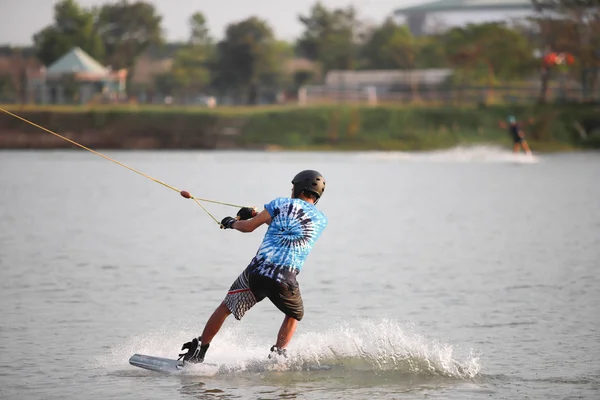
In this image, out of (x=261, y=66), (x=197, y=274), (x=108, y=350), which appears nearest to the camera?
(x=108, y=350)

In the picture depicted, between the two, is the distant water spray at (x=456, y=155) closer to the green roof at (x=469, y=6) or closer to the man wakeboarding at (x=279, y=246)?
the man wakeboarding at (x=279, y=246)

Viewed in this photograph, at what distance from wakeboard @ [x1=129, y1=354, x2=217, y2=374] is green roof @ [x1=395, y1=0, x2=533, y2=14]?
12465 centimetres

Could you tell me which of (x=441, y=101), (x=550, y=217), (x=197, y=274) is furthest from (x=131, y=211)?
(x=441, y=101)

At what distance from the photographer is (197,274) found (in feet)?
65.2

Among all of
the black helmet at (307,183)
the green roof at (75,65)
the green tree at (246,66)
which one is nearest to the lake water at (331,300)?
the black helmet at (307,183)

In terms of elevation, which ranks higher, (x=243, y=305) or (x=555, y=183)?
(x=243, y=305)

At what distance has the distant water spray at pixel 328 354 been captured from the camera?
1243 centimetres

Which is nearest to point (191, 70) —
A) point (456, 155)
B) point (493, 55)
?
point (493, 55)

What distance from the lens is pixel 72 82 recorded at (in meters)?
92.1

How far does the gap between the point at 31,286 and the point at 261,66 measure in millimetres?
82744

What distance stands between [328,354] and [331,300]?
4.30 meters

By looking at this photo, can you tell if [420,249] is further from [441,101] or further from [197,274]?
[441,101]

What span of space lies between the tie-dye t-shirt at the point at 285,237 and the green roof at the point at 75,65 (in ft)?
272

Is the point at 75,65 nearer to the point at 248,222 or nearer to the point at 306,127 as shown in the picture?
the point at 306,127
